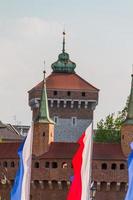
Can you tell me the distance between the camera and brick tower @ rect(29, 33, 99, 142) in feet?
364

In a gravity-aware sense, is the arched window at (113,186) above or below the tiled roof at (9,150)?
below

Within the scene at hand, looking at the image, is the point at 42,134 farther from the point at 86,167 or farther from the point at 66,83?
the point at 86,167

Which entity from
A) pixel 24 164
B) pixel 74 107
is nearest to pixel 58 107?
pixel 74 107

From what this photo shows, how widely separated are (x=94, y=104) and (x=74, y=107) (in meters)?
2.11

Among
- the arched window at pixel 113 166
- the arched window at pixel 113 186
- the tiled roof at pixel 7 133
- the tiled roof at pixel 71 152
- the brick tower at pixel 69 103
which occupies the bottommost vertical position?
the arched window at pixel 113 186

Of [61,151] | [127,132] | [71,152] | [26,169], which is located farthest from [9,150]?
[26,169]

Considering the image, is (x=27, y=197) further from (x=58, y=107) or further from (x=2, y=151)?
(x=58, y=107)

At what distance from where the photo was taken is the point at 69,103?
111250 mm

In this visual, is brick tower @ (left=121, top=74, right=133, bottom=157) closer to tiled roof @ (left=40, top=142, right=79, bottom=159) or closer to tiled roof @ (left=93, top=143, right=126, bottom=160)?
tiled roof @ (left=93, top=143, right=126, bottom=160)

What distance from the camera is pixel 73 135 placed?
367 ft

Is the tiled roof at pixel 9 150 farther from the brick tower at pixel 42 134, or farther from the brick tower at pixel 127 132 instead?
the brick tower at pixel 127 132

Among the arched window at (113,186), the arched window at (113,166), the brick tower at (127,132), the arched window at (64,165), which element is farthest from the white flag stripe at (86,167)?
the arched window at (64,165)

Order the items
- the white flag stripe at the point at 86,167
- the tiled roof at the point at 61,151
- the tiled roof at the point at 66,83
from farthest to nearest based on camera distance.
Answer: the tiled roof at the point at 66,83
the tiled roof at the point at 61,151
the white flag stripe at the point at 86,167

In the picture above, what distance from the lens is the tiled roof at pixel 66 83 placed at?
111 metres
